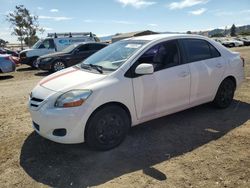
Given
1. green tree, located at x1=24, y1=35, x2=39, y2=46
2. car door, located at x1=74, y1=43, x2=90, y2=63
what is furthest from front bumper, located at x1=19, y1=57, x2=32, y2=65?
green tree, located at x1=24, y1=35, x2=39, y2=46

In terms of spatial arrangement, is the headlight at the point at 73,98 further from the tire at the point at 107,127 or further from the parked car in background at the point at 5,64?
the parked car in background at the point at 5,64

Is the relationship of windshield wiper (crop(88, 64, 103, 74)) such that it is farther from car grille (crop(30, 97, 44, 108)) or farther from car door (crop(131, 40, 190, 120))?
car grille (crop(30, 97, 44, 108))

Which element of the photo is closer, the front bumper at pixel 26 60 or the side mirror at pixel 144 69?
the side mirror at pixel 144 69

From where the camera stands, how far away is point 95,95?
3932 millimetres

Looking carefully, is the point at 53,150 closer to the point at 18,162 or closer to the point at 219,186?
the point at 18,162

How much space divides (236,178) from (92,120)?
2.01 metres

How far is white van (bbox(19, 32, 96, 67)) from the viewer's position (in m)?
16.8

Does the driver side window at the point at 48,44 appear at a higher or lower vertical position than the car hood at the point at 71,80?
higher

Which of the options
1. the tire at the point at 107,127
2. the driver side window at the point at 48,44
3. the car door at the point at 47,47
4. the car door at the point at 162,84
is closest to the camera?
the tire at the point at 107,127

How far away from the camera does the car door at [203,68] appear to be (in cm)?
516

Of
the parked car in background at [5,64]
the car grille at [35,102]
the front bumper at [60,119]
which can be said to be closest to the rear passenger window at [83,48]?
the parked car in background at [5,64]

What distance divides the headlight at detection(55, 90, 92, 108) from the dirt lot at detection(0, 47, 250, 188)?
795mm

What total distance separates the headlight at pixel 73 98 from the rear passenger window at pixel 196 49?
2211 millimetres

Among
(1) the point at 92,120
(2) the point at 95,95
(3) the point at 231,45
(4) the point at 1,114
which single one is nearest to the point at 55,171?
(1) the point at 92,120
